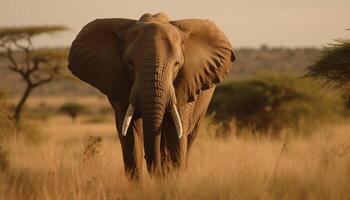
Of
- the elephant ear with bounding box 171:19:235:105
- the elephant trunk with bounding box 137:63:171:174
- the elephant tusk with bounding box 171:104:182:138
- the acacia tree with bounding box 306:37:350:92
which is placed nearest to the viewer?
the elephant trunk with bounding box 137:63:171:174

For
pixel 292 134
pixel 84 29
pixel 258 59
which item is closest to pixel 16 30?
pixel 292 134

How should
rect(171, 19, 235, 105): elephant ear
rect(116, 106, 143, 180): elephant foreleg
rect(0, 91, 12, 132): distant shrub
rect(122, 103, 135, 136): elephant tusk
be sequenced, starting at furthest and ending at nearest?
rect(0, 91, 12, 132): distant shrub → rect(116, 106, 143, 180): elephant foreleg → rect(171, 19, 235, 105): elephant ear → rect(122, 103, 135, 136): elephant tusk

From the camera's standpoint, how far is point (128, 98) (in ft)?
26.8

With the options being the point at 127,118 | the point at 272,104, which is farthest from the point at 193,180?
the point at 272,104

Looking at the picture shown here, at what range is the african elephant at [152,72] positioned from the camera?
7562mm

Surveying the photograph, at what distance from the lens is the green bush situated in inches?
745

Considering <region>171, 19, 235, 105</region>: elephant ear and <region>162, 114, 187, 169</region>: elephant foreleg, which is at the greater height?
<region>171, 19, 235, 105</region>: elephant ear

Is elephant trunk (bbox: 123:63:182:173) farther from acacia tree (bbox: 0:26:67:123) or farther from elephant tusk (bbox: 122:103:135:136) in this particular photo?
acacia tree (bbox: 0:26:67:123)

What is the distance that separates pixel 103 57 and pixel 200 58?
1.04 metres

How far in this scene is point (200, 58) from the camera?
836cm

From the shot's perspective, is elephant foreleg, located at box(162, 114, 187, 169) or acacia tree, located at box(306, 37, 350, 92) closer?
elephant foreleg, located at box(162, 114, 187, 169)

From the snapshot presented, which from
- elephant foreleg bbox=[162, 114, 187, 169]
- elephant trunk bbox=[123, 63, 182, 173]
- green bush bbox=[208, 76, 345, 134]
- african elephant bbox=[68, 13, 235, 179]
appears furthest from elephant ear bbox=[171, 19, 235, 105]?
green bush bbox=[208, 76, 345, 134]

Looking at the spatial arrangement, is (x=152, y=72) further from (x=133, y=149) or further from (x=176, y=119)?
(x=133, y=149)

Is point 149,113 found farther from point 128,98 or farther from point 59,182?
point 59,182
